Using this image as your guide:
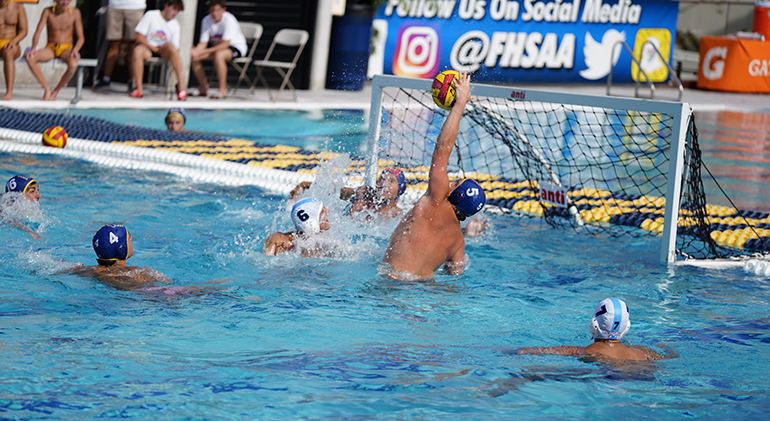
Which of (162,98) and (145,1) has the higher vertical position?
(145,1)

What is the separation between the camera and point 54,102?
12.7 m

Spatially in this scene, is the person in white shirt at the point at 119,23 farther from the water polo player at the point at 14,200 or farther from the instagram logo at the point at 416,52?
the water polo player at the point at 14,200

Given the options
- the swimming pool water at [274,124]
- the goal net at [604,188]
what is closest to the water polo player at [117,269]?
the goal net at [604,188]

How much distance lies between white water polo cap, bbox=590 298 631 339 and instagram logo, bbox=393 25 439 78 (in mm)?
Answer: 14455

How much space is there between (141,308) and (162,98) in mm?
9662

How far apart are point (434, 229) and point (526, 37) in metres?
15.7

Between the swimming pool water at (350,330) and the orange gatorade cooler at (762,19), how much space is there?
16.1m

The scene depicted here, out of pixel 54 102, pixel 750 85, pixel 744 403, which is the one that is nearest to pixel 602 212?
pixel 744 403

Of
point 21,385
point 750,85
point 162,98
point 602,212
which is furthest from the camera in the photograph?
point 750,85

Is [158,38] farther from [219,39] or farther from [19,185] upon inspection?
[19,185]

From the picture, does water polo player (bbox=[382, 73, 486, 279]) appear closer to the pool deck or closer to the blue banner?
the pool deck

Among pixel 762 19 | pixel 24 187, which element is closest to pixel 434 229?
pixel 24 187

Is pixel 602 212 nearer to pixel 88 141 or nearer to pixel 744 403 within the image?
pixel 744 403

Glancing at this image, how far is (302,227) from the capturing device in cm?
613
